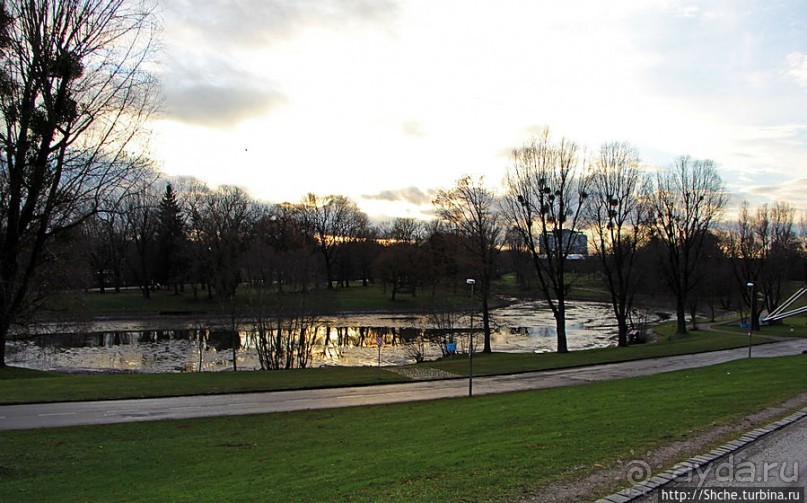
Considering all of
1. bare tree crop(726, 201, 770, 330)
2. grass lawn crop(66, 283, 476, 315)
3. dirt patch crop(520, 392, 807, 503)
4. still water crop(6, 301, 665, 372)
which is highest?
bare tree crop(726, 201, 770, 330)

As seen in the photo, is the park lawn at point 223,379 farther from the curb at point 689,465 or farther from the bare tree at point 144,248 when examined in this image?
the bare tree at point 144,248

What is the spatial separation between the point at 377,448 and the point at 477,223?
91.4ft

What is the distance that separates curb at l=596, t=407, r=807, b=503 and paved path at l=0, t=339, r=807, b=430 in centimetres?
1192

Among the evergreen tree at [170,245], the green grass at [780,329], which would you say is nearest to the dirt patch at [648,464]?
the green grass at [780,329]

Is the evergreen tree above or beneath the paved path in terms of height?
above

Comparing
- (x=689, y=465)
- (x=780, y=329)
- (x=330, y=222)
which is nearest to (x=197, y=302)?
(x=330, y=222)

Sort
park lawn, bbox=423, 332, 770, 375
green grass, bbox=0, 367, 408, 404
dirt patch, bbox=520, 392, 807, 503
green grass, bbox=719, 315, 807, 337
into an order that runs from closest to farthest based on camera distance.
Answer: dirt patch, bbox=520, 392, 807, 503 → green grass, bbox=0, 367, 408, 404 → park lawn, bbox=423, 332, 770, 375 → green grass, bbox=719, 315, 807, 337

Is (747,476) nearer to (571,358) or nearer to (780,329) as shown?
(571,358)

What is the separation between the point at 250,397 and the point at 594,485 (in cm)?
1589

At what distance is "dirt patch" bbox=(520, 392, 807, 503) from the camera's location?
23.2 feet

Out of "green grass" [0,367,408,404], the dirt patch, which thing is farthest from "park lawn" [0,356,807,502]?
"green grass" [0,367,408,404]

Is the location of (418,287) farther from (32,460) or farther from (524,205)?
(32,460)

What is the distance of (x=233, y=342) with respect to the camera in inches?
1335

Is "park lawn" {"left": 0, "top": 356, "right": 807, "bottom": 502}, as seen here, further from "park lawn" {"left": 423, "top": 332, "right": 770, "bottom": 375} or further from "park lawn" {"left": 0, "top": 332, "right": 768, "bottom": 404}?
"park lawn" {"left": 423, "top": 332, "right": 770, "bottom": 375}
